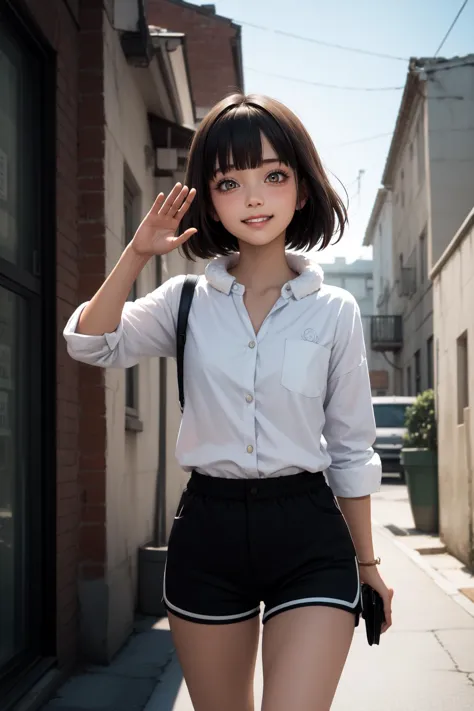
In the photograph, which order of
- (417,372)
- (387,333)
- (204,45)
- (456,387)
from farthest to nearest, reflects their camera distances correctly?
1. (387,333)
2. (417,372)
3. (204,45)
4. (456,387)

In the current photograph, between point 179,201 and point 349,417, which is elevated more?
point 179,201

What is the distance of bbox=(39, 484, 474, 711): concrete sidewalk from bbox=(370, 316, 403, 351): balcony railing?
79.2 ft

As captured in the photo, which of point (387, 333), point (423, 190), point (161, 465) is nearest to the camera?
point (161, 465)

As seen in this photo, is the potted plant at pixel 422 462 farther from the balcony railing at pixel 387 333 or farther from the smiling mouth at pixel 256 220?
the balcony railing at pixel 387 333

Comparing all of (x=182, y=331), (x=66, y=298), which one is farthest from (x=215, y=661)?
(x=66, y=298)

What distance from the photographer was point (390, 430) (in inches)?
864

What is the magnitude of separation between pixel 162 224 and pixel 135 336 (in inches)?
12.8

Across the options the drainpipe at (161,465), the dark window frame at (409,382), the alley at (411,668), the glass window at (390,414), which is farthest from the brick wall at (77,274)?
the dark window frame at (409,382)

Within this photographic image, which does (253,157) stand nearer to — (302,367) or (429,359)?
(302,367)

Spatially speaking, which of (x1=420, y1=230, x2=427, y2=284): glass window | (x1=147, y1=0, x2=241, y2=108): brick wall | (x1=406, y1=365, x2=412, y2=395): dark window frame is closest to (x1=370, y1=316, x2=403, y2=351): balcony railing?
(x1=406, y1=365, x2=412, y2=395): dark window frame

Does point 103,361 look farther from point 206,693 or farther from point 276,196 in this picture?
point 206,693

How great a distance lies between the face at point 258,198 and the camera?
2430 mm

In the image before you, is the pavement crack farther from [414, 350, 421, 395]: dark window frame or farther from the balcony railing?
the balcony railing

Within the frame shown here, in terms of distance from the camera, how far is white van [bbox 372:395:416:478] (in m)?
21.3
